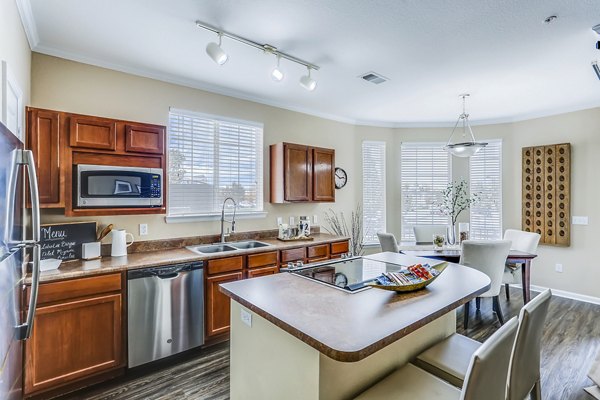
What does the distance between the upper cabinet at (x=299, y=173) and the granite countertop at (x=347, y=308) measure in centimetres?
201

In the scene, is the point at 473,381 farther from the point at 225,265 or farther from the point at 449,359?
the point at 225,265

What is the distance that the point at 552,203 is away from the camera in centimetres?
458

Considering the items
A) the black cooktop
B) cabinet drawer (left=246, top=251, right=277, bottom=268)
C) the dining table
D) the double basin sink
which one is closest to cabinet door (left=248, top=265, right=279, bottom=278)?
cabinet drawer (left=246, top=251, right=277, bottom=268)

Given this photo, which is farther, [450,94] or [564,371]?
[450,94]

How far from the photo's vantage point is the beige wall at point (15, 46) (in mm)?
1757

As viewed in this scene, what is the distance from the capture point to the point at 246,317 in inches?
69.9

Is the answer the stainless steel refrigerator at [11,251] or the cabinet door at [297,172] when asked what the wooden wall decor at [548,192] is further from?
the stainless steel refrigerator at [11,251]

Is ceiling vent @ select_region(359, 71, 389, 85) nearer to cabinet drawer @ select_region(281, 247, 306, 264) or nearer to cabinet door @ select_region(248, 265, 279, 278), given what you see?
cabinet drawer @ select_region(281, 247, 306, 264)

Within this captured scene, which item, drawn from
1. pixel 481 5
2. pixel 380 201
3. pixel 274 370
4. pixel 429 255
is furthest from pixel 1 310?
pixel 380 201

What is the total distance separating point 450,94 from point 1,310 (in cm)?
444

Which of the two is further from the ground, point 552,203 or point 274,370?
point 552,203

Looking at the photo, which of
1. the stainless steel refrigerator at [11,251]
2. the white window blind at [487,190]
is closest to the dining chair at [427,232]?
the white window blind at [487,190]

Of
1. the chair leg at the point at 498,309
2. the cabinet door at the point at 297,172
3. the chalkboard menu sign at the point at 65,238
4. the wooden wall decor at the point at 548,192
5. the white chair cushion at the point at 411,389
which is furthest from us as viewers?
the wooden wall decor at the point at 548,192

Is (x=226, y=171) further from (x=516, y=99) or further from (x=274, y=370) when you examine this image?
(x=516, y=99)
